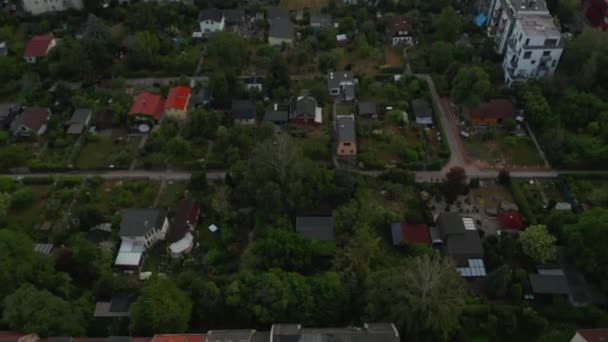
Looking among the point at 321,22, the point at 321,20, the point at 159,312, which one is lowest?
Result: the point at 159,312

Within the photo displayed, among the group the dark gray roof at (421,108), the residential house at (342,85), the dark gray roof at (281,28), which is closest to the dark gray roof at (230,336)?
the dark gray roof at (421,108)

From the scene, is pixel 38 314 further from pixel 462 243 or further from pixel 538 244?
pixel 538 244

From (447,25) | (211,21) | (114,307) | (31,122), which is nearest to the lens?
(114,307)

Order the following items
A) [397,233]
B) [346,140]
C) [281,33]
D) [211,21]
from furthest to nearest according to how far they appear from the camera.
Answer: [211,21], [281,33], [346,140], [397,233]

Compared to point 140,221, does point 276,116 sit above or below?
above

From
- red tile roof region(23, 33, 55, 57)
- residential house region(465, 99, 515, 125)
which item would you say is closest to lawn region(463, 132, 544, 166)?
residential house region(465, 99, 515, 125)

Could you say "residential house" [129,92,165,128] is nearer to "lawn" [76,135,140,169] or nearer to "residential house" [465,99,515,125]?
"lawn" [76,135,140,169]

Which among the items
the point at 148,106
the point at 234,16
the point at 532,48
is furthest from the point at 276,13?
the point at 532,48
